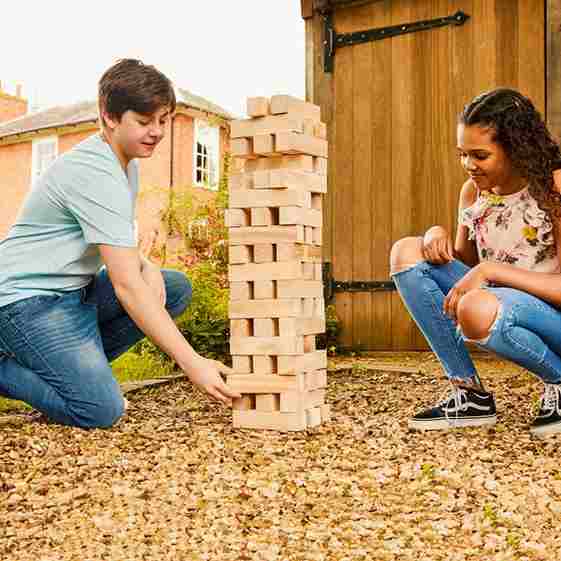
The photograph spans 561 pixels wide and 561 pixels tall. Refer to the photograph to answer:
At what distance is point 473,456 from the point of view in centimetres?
245

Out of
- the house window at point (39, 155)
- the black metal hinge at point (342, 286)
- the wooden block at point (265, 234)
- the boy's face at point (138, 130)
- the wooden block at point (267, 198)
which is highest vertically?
the house window at point (39, 155)

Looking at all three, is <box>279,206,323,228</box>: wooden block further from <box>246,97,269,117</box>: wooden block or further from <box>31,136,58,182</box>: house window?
<box>31,136,58,182</box>: house window

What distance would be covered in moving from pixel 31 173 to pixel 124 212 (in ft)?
52.8

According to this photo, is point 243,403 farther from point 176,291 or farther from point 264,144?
point 264,144

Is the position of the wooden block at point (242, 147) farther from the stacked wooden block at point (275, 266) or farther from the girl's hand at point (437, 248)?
the girl's hand at point (437, 248)

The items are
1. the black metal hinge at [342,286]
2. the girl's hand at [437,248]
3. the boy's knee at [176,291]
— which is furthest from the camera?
the black metal hinge at [342,286]

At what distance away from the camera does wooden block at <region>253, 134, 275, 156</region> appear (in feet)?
9.31

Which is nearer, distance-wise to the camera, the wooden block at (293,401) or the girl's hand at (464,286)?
the girl's hand at (464,286)

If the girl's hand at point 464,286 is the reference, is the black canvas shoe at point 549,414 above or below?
below

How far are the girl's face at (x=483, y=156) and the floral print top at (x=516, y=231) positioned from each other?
0.35 ft

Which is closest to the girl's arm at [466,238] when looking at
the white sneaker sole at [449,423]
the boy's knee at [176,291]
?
the white sneaker sole at [449,423]

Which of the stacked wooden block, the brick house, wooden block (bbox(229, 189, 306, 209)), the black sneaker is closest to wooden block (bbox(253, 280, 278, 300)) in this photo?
the stacked wooden block

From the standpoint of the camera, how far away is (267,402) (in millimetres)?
2861

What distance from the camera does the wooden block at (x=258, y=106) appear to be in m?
2.85
